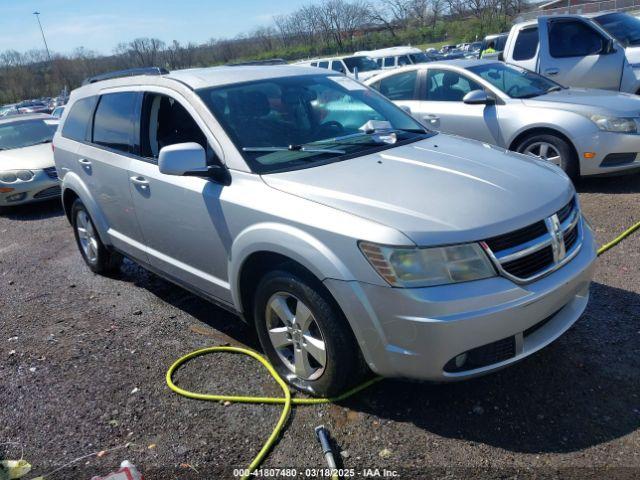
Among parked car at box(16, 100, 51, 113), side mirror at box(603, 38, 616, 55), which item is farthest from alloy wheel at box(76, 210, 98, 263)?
parked car at box(16, 100, 51, 113)

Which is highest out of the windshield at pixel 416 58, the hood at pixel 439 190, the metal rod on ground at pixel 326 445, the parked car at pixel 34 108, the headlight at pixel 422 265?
the parked car at pixel 34 108

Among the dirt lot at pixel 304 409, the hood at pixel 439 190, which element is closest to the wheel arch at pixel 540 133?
the dirt lot at pixel 304 409

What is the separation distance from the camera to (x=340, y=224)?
268cm

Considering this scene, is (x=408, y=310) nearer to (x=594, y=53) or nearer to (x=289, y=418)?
(x=289, y=418)

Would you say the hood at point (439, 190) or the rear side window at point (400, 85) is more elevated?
the rear side window at point (400, 85)

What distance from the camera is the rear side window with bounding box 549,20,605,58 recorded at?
8820 millimetres

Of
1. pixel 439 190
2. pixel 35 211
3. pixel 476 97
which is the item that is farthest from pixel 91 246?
pixel 35 211

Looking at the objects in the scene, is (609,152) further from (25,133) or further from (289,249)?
(25,133)

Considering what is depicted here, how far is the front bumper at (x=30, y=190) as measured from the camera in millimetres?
8805

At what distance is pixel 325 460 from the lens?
2.75 metres

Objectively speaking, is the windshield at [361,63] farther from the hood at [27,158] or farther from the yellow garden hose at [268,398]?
the yellow garden hose at [268,398]

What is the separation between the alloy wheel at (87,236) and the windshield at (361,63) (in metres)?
17.9

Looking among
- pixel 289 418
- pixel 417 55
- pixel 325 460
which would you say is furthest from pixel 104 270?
pixel 417 55

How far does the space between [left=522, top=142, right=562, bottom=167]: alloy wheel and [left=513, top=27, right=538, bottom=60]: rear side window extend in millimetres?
3356
